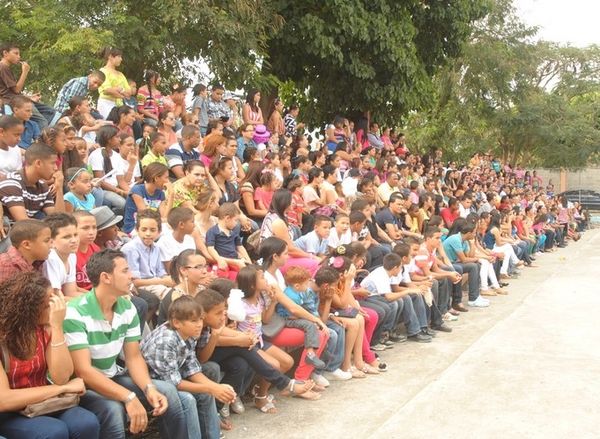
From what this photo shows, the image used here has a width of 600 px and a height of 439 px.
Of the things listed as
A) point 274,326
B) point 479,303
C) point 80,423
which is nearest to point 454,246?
point 479,303

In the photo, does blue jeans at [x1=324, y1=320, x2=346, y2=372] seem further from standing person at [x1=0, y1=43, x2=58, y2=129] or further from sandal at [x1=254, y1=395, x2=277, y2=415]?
standing person at [x1=0, y1=43, x2=58, y2=129]

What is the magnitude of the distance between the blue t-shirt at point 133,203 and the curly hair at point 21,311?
10.9ft

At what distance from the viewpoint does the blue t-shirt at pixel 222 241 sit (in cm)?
666

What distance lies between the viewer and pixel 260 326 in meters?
5.64

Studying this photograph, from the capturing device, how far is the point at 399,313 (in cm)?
778

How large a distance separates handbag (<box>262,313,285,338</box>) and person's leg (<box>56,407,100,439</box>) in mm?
2199

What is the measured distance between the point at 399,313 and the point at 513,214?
854 centimetres

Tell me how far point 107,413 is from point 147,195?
3.51 m

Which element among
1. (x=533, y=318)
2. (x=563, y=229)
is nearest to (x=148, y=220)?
(x=533, y=318)

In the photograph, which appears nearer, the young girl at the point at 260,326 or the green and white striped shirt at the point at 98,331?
the green and white striped shirt at the point at 98,331

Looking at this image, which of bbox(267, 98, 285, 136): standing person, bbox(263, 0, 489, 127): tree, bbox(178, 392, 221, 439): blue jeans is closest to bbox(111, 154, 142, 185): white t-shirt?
bbox(178, 392, 221, 439): blue jeans

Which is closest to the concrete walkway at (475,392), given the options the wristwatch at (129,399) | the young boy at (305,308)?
the young boy at (305,308)

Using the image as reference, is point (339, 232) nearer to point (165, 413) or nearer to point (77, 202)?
point (77, 202)

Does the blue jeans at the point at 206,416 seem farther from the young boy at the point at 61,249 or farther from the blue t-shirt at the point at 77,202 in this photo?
the blue t-shirt at the point at 77,202
